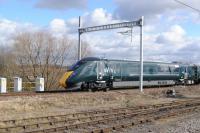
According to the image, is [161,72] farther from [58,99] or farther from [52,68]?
[52,68]

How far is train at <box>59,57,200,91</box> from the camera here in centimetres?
Answer: 3122

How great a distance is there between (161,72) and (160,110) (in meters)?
19.7

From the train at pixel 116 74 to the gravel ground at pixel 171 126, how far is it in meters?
13.0

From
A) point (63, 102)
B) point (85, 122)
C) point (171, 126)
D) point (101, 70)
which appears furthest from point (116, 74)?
point (171, 126)

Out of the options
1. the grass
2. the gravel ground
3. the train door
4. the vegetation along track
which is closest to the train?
the train door

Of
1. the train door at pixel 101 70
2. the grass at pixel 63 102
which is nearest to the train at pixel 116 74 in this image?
the train door at pixel 101 70

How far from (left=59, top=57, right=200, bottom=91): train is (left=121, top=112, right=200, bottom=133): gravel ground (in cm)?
1301

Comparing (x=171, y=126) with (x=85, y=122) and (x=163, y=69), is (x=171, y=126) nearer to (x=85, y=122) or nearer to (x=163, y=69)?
(x=85, y=122)

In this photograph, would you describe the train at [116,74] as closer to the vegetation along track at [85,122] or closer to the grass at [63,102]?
the grass at [63,102]

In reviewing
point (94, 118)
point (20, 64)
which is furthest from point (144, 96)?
point (20, 64)

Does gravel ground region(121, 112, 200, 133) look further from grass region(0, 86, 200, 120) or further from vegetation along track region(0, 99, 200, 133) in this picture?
grass region(0, 86, 200, 120)

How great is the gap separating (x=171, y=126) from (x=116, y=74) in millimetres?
18215

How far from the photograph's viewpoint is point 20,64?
65.1m

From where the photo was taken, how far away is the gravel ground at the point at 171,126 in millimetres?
15246
